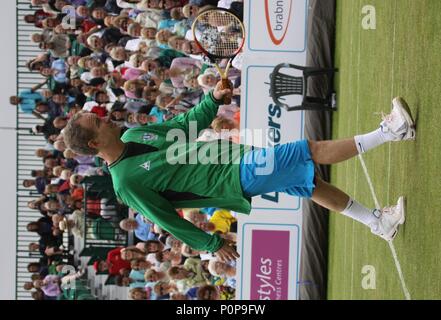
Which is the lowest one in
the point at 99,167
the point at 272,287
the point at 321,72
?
the point at 272,287

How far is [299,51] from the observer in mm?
9469

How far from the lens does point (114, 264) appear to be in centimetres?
1084

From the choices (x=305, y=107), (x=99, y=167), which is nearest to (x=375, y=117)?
(x=305, y=107)

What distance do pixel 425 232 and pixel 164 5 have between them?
7019mm

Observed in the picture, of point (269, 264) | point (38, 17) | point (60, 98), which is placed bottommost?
point (269, 264)

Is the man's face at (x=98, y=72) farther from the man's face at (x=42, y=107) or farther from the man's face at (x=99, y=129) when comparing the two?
the man's face at (x=99, y=129)

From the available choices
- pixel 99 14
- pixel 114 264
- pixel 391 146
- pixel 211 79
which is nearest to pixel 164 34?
pixel 211 79

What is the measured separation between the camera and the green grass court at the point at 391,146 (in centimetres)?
→ 471

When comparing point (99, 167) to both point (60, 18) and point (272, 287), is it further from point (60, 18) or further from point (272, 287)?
point (272, 287)

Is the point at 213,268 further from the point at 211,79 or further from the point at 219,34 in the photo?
the point at 219,34

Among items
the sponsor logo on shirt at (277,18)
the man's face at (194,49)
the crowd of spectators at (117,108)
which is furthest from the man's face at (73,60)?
the sponsor logo on shirt at (277,18)

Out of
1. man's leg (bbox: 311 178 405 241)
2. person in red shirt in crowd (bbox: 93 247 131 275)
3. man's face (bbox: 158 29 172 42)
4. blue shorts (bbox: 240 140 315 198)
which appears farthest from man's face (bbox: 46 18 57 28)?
man's leg (bbox: 311 178 405 241)

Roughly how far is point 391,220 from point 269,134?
4.12 metres

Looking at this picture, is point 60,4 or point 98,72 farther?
point 60,4
